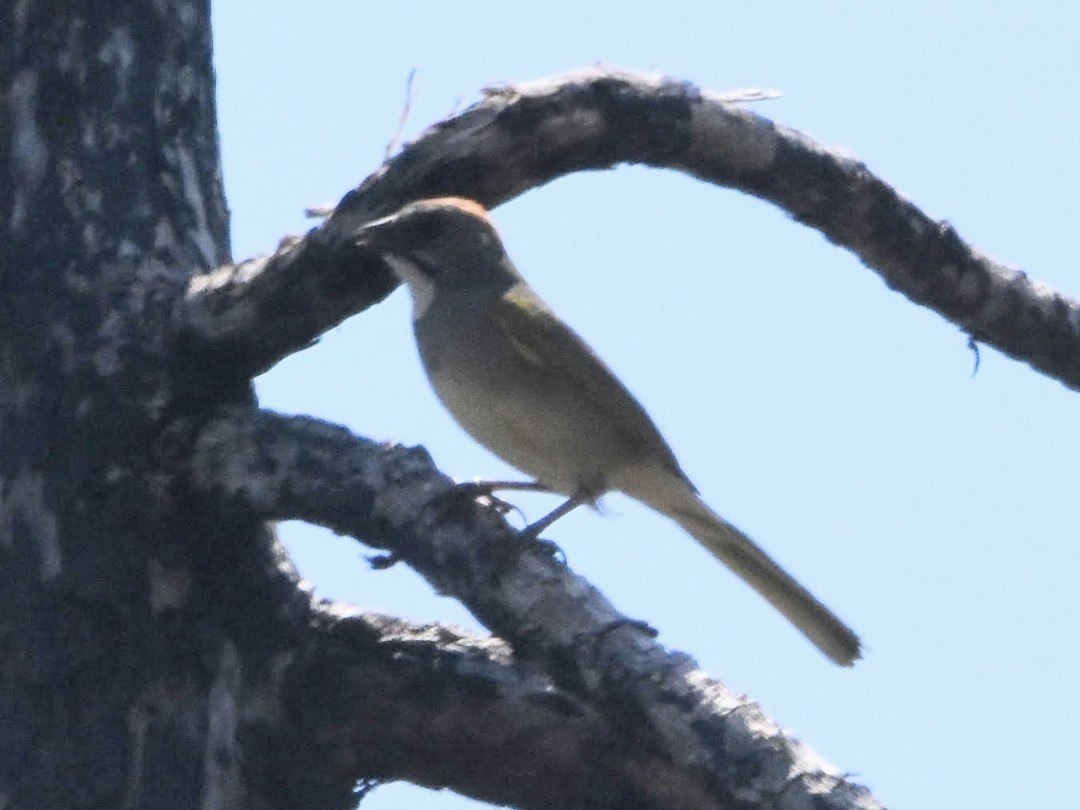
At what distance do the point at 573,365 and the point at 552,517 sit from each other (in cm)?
56

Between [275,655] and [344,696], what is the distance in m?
0.19

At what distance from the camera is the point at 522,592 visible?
12.3ft

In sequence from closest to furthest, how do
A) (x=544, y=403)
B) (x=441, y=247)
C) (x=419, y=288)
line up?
1. (x=441, y=247)
2. (x=544, y=403)
3. (x=419, y=288)

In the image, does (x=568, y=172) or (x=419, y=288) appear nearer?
(x=568, y=172)

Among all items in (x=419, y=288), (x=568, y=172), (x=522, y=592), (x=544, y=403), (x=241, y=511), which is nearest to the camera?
(x=522, y=592)

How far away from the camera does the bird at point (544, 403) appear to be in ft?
16.1

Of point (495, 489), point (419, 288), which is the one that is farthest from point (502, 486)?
point (419, 288)

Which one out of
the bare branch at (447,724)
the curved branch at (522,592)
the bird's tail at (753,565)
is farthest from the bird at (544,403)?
the bare branch at (447,724)

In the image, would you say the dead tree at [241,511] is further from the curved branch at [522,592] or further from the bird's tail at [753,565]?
the bird's tail at [753,565]

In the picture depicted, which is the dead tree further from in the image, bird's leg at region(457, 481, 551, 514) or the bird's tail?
the bird's tail

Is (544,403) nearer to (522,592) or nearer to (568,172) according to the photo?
(568,172)

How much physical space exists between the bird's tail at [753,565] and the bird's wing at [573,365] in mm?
89

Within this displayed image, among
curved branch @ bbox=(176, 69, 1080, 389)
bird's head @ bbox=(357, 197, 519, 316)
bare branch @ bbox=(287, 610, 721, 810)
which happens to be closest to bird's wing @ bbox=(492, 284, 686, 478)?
bird's head @ bbox=(357, 197, 519, 316)

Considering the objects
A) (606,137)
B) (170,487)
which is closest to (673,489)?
(606,137)
